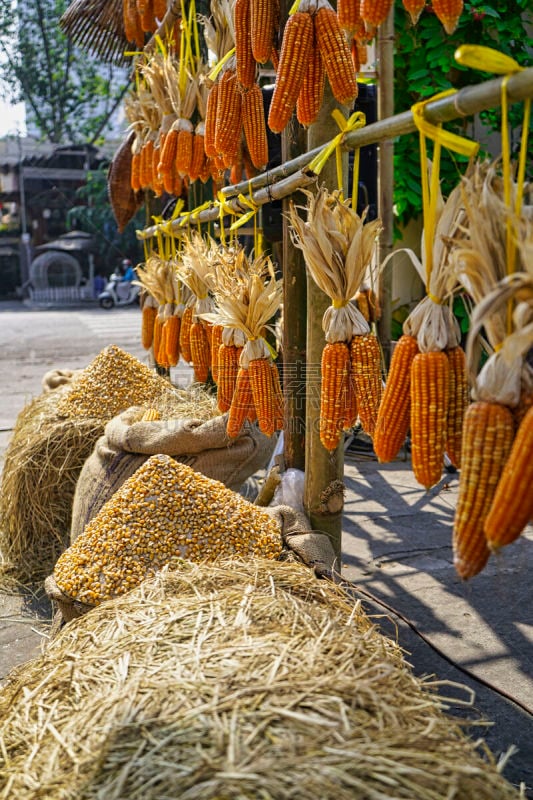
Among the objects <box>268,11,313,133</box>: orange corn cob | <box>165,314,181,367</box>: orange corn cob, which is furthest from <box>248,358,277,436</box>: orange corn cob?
<box>165,314,181,367</box>: orange corn cob

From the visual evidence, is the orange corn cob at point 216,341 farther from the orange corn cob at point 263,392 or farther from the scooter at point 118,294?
the scooter at point 118,294

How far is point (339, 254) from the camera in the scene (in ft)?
8.24

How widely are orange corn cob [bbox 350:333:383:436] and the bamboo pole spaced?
3809 mm

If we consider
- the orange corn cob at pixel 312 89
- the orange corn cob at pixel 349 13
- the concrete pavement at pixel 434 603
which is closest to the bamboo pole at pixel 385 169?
the concrete pavement at pixel 434 603

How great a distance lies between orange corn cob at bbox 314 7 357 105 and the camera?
2658 millimetres

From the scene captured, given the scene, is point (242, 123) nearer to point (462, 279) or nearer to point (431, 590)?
point (462, 279)

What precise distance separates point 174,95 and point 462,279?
4.11m

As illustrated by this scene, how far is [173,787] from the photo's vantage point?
5.40 feet

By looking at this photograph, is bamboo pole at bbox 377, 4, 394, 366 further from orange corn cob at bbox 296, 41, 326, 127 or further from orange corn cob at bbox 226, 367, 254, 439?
orange corn cob at bbox 296, 41, 326, 127

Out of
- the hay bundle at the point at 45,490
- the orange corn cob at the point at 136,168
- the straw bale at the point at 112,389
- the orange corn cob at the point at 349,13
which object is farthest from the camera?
the orange corn cob at the point at 136,168

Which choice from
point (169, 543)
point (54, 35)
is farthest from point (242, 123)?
point (54, 35)

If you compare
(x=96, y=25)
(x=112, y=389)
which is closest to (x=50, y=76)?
(x=96, y=25)

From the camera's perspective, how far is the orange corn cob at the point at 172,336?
5066 millimetres

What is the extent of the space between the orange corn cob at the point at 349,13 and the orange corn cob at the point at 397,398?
3.16 ft
